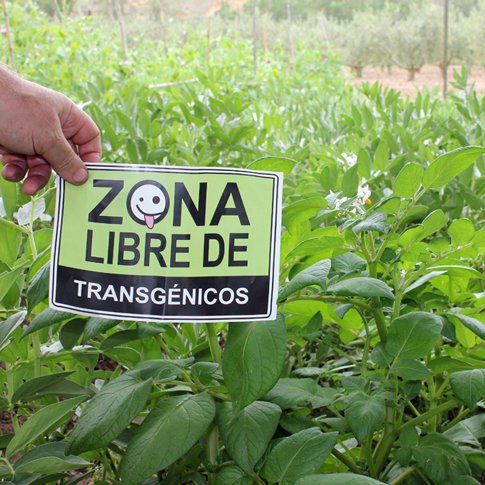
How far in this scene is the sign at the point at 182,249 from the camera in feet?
2.73

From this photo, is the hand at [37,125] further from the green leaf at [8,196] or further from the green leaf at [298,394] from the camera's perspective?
the green leaf at [298,394]

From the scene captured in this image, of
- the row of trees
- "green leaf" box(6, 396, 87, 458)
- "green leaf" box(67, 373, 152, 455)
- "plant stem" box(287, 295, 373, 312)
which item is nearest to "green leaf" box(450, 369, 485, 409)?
"plant stem" box(287, 295, 373, 312)

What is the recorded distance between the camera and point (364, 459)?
0.99 meters

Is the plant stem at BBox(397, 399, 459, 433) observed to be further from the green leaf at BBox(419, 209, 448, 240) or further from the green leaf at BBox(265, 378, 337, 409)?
the green leaf at BBox(419, 209, 448, 240)

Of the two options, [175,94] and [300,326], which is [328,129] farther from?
[300,326]

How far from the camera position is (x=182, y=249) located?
83 cm

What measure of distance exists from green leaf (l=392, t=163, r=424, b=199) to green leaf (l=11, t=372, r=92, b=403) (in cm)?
47

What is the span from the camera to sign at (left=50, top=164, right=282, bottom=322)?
2.73ft

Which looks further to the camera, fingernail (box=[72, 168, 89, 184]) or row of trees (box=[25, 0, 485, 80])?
row of trees (box=[25, 0, 485, 80])

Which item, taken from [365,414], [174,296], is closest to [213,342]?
[174,296]

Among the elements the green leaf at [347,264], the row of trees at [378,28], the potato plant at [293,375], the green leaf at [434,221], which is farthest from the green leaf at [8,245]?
the row of trees at [378,28]

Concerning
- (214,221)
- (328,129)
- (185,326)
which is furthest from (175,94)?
(214,221)

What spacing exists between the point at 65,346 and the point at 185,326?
0.20 meters

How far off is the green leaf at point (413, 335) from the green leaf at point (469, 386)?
1.9 inches
